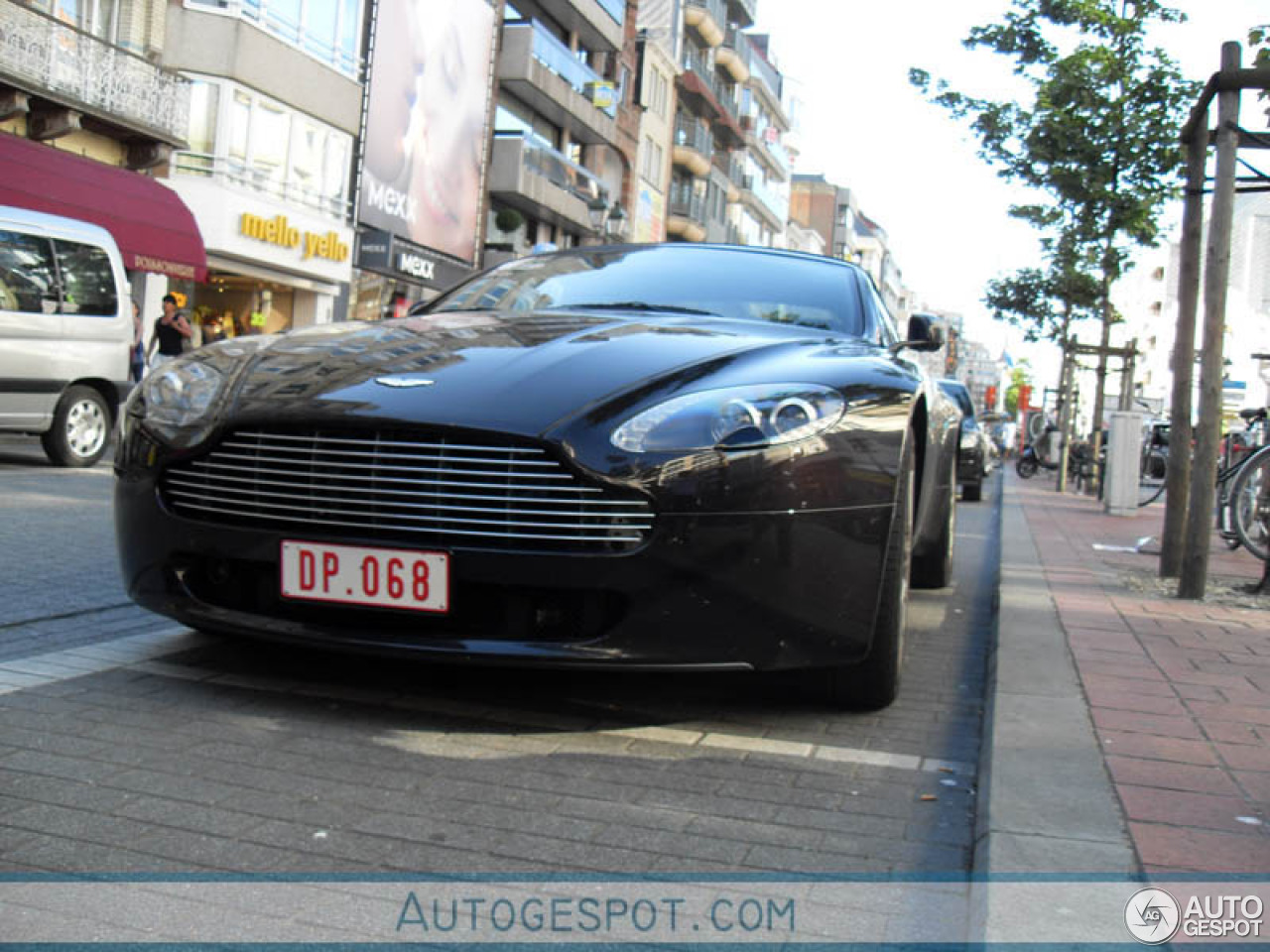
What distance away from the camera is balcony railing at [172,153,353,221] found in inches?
931

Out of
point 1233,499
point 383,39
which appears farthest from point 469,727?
point 383,39

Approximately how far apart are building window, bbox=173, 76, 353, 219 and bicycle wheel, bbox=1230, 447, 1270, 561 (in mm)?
19805

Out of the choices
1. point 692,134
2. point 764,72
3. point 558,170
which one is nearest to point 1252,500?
point 558,170

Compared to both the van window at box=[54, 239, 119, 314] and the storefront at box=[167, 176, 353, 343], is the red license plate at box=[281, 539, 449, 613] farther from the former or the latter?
the storefront at box=[167, 176, 353, 343]

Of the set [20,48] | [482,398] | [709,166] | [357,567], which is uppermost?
[709,166]

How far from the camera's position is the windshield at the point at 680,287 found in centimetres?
470

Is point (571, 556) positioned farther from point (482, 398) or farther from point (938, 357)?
point (938, 357)

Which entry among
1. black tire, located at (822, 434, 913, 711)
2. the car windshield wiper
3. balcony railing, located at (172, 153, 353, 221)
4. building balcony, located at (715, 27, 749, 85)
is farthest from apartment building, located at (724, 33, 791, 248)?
black tire, located at (822, 434, 913, 711)

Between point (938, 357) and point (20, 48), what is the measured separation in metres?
117

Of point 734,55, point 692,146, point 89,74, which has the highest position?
point 734,55

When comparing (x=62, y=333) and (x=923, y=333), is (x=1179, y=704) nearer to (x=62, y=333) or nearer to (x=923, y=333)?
(x=923, y=333)

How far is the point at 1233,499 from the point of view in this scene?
8.01m

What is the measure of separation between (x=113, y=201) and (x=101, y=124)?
2247 millimetres

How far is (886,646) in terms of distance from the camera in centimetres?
369
